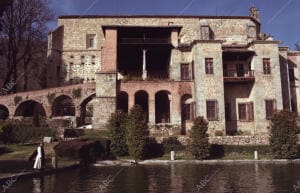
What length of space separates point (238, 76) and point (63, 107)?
2428 centimetres

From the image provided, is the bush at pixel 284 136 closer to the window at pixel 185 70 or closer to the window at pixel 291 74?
the window at pixel 185 70

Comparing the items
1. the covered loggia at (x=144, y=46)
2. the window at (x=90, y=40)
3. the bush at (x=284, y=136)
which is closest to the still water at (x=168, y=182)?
the bush at (x=284, y=136)

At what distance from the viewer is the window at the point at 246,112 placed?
38978mm

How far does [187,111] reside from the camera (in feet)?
129

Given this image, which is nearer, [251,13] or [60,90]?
[60,90]

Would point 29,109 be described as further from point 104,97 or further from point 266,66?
point 266,66

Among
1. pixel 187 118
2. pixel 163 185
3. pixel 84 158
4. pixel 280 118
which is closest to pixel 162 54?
pixel 187 118

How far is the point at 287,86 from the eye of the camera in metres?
42.2

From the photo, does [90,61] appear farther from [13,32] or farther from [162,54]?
[162,54]

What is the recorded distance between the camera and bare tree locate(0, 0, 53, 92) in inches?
1903

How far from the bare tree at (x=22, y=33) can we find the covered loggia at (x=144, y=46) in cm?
1413

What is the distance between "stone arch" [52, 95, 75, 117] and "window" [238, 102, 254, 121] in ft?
68.8

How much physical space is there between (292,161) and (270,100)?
38.1 ft

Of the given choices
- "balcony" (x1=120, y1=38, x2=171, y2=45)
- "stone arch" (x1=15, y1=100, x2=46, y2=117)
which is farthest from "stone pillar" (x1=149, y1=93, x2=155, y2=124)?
"stone arch" (x1=15, y1=100, x2=46, y2=117)
